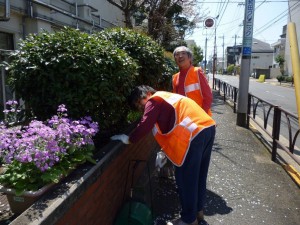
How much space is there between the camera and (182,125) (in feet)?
9.73

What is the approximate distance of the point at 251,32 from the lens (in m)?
8.66

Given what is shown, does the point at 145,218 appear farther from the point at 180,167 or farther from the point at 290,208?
the point at 290,208

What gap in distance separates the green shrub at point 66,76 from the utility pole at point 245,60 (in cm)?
616

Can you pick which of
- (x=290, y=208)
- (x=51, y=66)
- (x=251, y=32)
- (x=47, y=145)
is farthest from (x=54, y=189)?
(x=251, y=32)

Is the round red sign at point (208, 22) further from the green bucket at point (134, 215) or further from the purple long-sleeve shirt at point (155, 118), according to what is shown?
the green bucket at point (134, 215)

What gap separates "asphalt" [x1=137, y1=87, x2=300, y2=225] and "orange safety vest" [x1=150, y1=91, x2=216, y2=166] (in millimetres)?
653

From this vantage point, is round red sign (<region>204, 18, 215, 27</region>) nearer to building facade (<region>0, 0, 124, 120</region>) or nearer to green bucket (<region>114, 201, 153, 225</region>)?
building facade (<region>0, 0, 124, 120</region>)

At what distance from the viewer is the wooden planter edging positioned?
6.20 feet

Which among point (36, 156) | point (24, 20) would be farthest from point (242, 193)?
point (24, 20)

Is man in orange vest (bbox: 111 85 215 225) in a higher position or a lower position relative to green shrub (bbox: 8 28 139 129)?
lower

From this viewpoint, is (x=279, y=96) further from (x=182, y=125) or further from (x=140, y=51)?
(x=182, y=125)

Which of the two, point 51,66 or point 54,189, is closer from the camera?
point 54,189

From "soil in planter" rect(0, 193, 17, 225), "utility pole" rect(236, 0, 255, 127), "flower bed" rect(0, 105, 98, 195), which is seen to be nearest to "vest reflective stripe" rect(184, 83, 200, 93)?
"flower bed" rect(0, 105, 98, 195)

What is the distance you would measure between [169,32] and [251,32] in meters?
5.88
